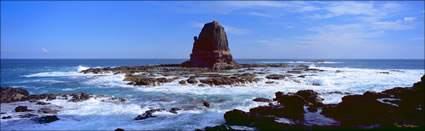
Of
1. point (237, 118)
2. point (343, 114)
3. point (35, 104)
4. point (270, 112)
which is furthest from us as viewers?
point (35, 104)

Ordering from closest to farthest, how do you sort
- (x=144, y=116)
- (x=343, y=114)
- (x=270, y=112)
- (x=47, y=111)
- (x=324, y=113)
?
(x=343, y=114) → (x=270, y=112) → (x=324, y=113) → (x=144, y=116) → (x=47, y=111)

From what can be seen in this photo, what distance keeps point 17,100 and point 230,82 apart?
23.4 m

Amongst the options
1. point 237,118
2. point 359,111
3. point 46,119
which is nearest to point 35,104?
point 46,119

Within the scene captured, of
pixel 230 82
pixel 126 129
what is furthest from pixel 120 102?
pixel 230 82

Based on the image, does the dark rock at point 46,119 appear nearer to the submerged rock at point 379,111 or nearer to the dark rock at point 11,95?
the dark rock at point 11,95

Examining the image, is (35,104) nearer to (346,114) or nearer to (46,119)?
(46,119)

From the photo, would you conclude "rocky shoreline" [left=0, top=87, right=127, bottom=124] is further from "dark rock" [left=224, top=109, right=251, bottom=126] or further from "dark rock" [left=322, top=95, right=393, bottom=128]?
"dark rock" [left=322, top=95, right=393, bottom=128]

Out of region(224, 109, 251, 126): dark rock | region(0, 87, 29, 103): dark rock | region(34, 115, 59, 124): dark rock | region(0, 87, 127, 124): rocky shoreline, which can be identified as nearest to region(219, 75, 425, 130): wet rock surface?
region(224, 109, 251, 126): dark rock

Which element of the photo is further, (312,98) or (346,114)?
(312,98)

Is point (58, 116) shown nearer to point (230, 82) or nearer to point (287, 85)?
point (230, 82)

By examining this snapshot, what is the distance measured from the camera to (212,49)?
7262 cm

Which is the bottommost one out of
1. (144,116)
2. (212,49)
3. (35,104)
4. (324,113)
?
(35,104)

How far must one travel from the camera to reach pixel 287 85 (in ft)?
105

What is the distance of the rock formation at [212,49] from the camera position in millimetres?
71000
